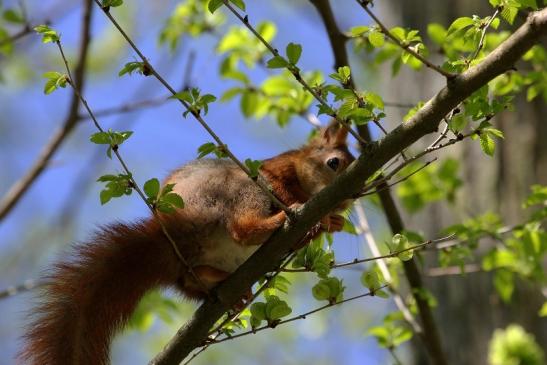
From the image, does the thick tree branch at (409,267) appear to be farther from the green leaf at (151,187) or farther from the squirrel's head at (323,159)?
the green leaf at (151,187)

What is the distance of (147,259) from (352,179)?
2.87ft

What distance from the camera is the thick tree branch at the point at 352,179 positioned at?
1759 millimetres

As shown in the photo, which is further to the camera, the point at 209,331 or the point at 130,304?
the point at 130,304

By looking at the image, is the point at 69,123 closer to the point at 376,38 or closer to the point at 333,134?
the point at 333,134

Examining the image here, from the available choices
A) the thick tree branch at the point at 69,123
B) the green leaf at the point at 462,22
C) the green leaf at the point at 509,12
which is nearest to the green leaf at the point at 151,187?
the green leaf at the point at 462,22

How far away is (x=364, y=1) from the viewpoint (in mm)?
1844

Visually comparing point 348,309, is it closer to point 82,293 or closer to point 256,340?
point 256,340

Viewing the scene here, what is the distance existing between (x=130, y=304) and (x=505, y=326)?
2197mm

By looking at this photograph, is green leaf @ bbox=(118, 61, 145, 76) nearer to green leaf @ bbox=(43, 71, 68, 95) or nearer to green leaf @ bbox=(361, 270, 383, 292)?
green leaf @ bbox=(43, 71, 68, 95)

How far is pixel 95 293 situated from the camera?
243cm

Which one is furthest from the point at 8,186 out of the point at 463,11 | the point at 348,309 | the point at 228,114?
the point at 463,11

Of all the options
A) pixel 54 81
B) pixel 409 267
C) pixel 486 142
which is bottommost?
pixel 486 142

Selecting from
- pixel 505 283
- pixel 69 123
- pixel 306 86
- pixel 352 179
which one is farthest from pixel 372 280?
pixel 69 123

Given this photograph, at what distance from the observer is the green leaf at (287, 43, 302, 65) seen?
1.97 meters
